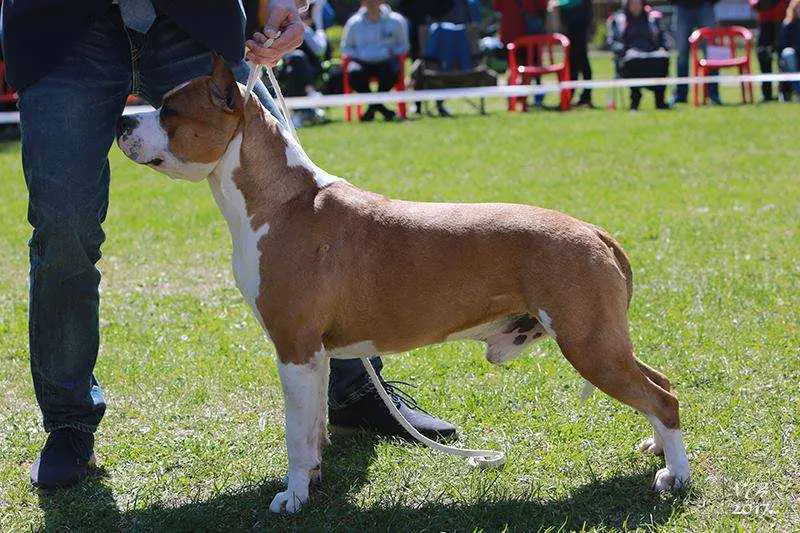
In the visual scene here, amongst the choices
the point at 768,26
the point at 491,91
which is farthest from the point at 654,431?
the point at 768,26

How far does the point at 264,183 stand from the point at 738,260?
14.1 ft

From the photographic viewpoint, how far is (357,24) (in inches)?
685

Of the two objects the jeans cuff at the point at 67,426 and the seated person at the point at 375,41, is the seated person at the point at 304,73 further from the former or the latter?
the jeans cuff at the point at 67,426

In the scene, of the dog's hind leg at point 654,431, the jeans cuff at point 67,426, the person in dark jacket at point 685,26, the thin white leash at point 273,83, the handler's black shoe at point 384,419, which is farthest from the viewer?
the person in dark jacket at point 685,26

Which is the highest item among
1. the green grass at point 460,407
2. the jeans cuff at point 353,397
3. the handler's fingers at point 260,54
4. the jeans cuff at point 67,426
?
the handler's fingers at point 260,54

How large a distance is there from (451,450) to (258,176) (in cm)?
130

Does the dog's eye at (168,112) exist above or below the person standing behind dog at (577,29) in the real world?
above

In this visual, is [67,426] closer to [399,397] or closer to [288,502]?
[288,502]

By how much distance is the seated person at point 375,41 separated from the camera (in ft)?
56.9

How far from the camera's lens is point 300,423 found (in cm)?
376

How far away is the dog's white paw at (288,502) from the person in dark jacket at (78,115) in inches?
33.8

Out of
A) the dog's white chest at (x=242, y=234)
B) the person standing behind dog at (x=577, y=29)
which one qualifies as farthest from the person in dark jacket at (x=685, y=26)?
the dog's white chest at (x=242, y=234)

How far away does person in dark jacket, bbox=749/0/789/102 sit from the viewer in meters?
18.6

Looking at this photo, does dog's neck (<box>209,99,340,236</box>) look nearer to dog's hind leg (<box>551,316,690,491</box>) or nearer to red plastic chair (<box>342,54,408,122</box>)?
dog's hind leg (<box>551,316,690,491</box>)
